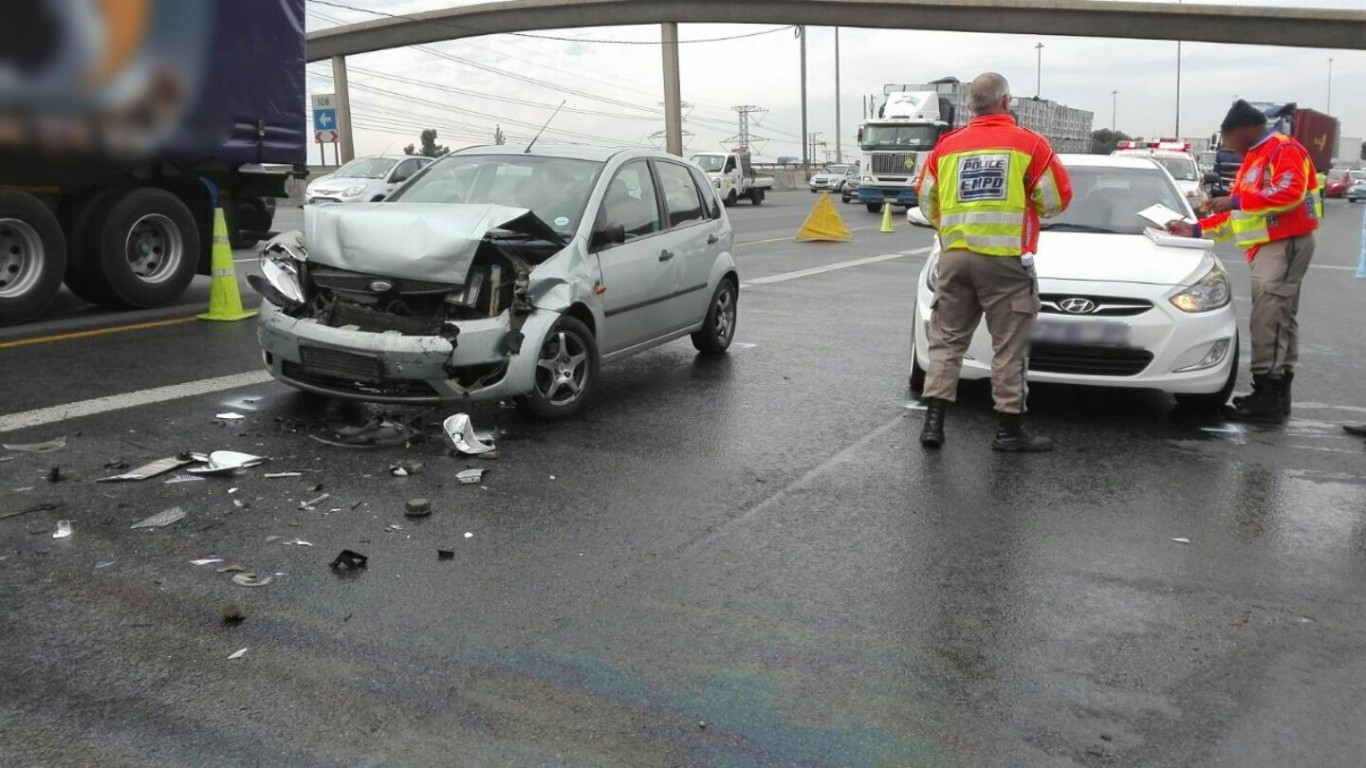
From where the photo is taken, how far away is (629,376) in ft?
27.7

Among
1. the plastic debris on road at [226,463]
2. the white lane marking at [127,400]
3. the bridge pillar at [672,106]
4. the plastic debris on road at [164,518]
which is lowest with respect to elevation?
the plastic debris on road at [164,518]

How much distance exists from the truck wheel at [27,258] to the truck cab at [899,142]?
88.8ft

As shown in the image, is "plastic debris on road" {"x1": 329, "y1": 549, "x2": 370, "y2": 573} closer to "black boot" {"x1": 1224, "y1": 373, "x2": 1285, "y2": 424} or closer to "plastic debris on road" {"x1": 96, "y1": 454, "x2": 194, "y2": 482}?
"plastic debris on road" {"x1": 96, "y1": 454, "x2": 194, "y2": 482}

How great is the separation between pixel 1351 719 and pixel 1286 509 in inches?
88.6

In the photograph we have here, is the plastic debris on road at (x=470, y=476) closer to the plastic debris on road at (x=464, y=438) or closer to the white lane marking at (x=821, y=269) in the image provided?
the plastic debris on road at (x=464, y=438)

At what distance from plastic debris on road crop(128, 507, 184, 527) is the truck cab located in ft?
100

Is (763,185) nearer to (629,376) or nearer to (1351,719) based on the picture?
(629,376)

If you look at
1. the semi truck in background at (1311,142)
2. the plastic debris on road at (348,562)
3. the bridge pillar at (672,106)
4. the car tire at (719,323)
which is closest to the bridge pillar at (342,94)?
the bridge pillar at (672,106)

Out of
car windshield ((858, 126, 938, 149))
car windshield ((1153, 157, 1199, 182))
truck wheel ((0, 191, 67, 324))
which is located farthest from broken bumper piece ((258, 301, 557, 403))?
car windshield ((858, 126, 938, 149))

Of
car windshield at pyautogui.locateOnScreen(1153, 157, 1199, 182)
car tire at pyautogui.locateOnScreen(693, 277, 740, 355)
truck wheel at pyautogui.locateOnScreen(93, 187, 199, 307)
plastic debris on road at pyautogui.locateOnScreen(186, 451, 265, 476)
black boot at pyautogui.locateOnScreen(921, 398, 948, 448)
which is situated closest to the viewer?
plastic debris on road at pyautogui.locateOnScreen(186, 451, 265, 476)

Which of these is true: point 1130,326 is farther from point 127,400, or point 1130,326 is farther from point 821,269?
point 821,269

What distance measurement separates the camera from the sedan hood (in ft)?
23.2

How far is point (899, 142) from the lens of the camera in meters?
34.7

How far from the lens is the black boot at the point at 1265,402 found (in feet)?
23.5
